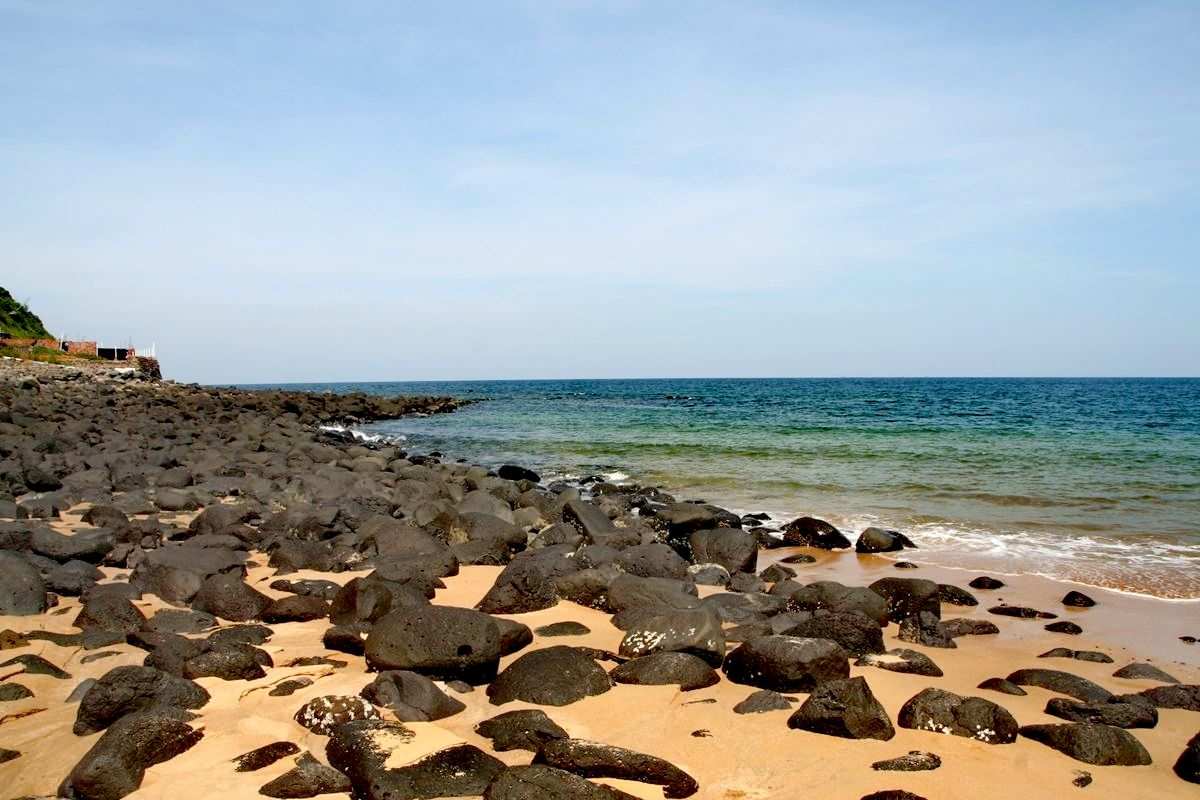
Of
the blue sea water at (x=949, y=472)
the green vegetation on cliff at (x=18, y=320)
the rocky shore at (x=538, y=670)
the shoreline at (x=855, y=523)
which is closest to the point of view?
the rocky shore at (x=538, y=670)

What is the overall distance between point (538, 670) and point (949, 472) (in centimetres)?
1389

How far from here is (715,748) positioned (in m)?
3.93

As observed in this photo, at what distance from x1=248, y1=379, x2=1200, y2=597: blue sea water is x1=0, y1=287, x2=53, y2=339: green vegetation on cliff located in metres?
28.8

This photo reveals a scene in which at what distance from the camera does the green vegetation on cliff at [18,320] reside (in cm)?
4759

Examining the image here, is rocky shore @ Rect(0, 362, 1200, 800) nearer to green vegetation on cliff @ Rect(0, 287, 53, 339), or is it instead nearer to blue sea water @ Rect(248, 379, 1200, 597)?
blue sea water @ Rect(248, 379, 1200, 597)

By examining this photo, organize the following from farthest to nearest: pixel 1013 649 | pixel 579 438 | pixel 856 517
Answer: pixel 579 438 → pixel 856 517 → pixel 1013 649

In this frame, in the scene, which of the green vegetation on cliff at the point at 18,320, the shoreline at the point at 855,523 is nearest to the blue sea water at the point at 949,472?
the shoreline at the point at 855,523

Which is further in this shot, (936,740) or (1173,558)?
(1173,558)

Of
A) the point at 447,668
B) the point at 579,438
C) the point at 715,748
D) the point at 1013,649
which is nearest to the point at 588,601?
the point at 447,668

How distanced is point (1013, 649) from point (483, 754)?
4248 millimetres

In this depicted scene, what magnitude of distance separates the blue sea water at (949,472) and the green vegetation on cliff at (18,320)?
28.8 metres

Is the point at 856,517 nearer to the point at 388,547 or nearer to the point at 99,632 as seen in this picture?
the point at 388,547

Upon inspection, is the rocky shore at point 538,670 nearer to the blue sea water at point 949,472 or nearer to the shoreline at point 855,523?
the shoreline at point 855,523

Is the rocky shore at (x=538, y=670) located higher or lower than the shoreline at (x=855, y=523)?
higher
